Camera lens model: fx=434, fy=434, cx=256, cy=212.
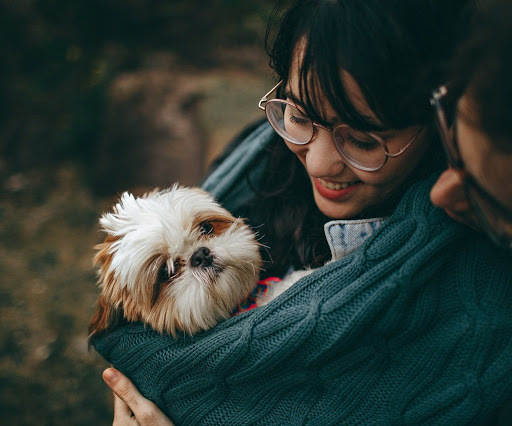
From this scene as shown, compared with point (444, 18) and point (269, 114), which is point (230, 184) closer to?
point (269, 114)

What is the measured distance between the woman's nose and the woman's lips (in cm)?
10

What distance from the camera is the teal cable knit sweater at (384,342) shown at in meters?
1.27

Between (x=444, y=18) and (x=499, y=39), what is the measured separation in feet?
1.29

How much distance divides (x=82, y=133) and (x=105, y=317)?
15.2 feet

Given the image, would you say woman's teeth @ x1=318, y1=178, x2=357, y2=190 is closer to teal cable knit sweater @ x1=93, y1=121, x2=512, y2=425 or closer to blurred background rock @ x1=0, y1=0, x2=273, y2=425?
teal cable knit sweater @ x1=93, y1=121, x2=512, y2=425

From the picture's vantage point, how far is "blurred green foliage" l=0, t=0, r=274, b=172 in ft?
19.2

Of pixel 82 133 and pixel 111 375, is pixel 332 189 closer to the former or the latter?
pixel 111 375

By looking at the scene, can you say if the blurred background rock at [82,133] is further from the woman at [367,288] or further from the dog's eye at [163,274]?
the dog's eye at [163,274]

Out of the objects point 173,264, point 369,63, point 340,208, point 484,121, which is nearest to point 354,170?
point 340,208

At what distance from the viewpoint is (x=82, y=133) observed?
19.0ft

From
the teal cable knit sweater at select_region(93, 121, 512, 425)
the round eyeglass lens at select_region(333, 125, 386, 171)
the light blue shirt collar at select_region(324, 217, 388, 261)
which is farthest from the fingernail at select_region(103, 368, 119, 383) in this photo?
the round eyeglass lens at select_region(333, 125, 386, 171)

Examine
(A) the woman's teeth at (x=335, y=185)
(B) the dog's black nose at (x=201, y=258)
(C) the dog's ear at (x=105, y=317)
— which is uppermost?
Result: (C) the dog's ear at (x=105, y=317)

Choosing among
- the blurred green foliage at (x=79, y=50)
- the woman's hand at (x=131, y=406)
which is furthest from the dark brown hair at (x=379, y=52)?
the blurred green foliage at (x=79, y=50)

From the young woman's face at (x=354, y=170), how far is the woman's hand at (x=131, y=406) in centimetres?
100
